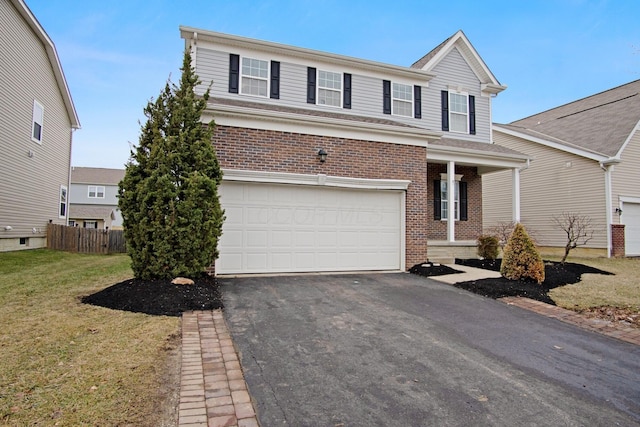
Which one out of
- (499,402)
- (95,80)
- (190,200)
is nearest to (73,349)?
(190,200)

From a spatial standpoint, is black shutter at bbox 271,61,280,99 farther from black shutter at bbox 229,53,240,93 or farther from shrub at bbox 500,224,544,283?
shrub at bbox 500,224,544,283

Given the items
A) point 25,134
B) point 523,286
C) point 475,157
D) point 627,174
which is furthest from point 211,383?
point 627,174

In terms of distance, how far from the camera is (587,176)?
15281mm

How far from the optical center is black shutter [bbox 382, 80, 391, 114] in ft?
43.0

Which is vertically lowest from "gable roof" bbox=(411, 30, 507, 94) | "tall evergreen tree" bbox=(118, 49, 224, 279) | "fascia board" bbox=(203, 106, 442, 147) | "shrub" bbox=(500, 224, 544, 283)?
"shrub" bbox=(500, 224, 544, 283)

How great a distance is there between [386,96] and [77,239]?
14339mm

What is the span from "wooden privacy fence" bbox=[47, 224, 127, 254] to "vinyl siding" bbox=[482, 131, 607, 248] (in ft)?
62.3

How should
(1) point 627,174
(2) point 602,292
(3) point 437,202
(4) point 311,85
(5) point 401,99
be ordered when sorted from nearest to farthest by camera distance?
(2) point 602,292 < (4) point 311,85 < (5) point 401,99 < (3) point 437,202 < (1) point 627,174

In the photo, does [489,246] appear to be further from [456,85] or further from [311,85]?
[311,85]

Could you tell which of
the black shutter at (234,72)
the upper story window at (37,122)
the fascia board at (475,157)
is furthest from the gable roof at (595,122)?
the upper story window at (37,122)

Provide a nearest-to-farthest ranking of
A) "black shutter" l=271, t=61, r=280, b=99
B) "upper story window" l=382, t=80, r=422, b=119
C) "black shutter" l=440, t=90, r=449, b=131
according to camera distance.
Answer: "black shutter" l=271, t=61, r=280, b=99 < "upper story window" l=382, t=80, r=422, b=119 < "black shutter" l=440, t=90, r=449, b=131

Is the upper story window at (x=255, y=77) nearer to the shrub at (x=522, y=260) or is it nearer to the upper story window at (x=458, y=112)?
the upper story window at (x=458, y=112)

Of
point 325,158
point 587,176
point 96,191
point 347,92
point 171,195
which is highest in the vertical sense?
point 347,92

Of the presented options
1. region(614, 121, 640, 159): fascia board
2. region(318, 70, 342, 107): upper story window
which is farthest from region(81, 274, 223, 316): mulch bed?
region(614, 121, 640, 159): fascia board
